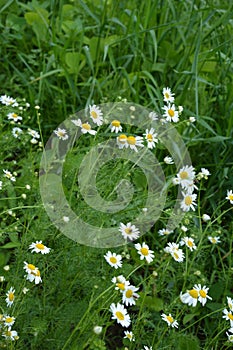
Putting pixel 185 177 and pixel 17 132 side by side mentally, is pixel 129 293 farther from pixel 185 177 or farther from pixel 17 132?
pixel 17 132

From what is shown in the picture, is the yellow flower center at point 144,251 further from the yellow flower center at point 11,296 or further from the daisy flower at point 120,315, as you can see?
the yellow flower center at point 11,296

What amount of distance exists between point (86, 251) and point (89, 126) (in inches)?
12.9

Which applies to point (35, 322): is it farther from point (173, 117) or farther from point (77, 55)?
point (77, 55)

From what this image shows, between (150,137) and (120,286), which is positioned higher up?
(150,137)

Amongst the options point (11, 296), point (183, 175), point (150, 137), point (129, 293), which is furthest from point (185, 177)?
point (11, 296)

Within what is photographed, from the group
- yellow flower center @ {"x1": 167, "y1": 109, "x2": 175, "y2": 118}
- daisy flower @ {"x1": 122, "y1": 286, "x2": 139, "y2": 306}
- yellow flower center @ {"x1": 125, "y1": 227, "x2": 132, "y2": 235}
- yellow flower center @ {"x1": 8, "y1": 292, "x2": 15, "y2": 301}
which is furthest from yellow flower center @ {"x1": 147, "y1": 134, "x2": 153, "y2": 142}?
yellow flower center @ {"x1": 8, "y1": 292, "x2": 15, "y2": 301}

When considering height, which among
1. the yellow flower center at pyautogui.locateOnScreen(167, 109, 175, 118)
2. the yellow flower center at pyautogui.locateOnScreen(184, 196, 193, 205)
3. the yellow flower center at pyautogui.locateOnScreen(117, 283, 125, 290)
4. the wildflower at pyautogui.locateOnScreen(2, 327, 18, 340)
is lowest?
the wildflower at pyautogui.locateOnScreen(2, 327, 18, 340)

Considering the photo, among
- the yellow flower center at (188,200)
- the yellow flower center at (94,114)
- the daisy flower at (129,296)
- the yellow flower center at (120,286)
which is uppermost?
the yellow flower center at (94,114)

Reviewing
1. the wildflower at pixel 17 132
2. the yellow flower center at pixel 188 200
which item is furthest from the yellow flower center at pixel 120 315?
the wildflower at pixel 17 132

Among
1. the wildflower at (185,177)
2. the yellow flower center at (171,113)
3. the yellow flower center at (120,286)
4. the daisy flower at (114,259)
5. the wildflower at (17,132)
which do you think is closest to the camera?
the yellow flower center at (120,286)

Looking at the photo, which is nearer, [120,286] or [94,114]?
[120,286]

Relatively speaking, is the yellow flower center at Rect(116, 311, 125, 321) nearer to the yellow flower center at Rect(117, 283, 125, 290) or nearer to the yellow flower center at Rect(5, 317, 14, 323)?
the yellow flower center at Rect(117, 283, 125, 290)

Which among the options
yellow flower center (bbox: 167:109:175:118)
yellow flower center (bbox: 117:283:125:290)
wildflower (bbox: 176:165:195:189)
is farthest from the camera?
yellow flower center (bbox: 167:109:175:118)

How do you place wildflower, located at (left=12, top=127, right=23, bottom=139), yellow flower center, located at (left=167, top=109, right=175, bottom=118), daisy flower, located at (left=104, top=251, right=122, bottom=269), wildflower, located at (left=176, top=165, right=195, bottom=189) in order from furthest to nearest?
wildflower, located at (left=12, top=127, right=23, bottom=139) → yellow flower center, located at (left=167, top=109, right=175, bottom=118) → wildflower, located at (left=176, top=165, right=195, bottom=189) → daisy flower, located at (left=104, top=251, right=122, bottom=269)
